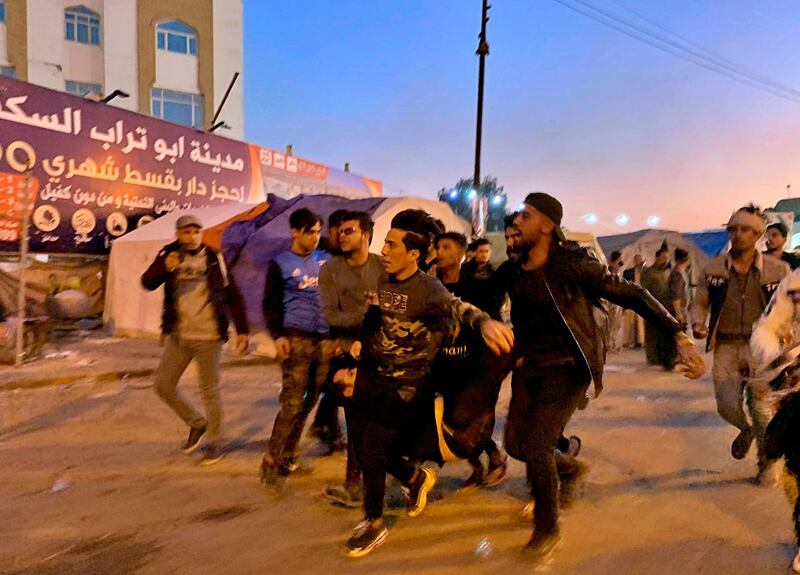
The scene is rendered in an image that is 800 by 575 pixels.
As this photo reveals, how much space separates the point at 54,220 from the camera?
40.6 feet

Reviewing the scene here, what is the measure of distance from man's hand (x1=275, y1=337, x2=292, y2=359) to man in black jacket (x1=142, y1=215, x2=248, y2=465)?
1.70 feet

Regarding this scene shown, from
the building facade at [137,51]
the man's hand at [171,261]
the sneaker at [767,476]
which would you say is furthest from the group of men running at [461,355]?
the building facade at [137,51]

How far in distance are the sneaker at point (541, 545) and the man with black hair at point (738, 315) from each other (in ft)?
6.45

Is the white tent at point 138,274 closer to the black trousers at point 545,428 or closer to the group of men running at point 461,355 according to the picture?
the group of men running at point 461,355

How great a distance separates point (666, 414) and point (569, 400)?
3.73 meters

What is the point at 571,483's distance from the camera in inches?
149

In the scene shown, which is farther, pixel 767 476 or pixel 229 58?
pixel 229 58

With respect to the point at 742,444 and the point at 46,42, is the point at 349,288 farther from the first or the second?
the point at 46,42

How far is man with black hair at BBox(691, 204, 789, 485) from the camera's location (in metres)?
4.27

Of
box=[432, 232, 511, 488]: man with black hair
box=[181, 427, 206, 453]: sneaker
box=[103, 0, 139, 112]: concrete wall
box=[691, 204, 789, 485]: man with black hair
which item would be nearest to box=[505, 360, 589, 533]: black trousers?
box=[432, 232, 511, 488]: man with black hair

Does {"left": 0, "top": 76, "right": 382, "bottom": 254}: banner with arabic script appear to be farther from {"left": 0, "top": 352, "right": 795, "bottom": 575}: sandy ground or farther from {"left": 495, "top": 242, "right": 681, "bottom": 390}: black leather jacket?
{"left": 495, "top": 242, "right": 681, "bottom": 390}: black leather jacket

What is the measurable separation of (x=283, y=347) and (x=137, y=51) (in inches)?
1062

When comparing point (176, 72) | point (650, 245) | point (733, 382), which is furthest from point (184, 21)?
point (733, 382)

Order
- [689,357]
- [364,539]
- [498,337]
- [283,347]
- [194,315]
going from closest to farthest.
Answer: [498,337] < [689,357] < [364,539] < [283,347] < [194,315]
